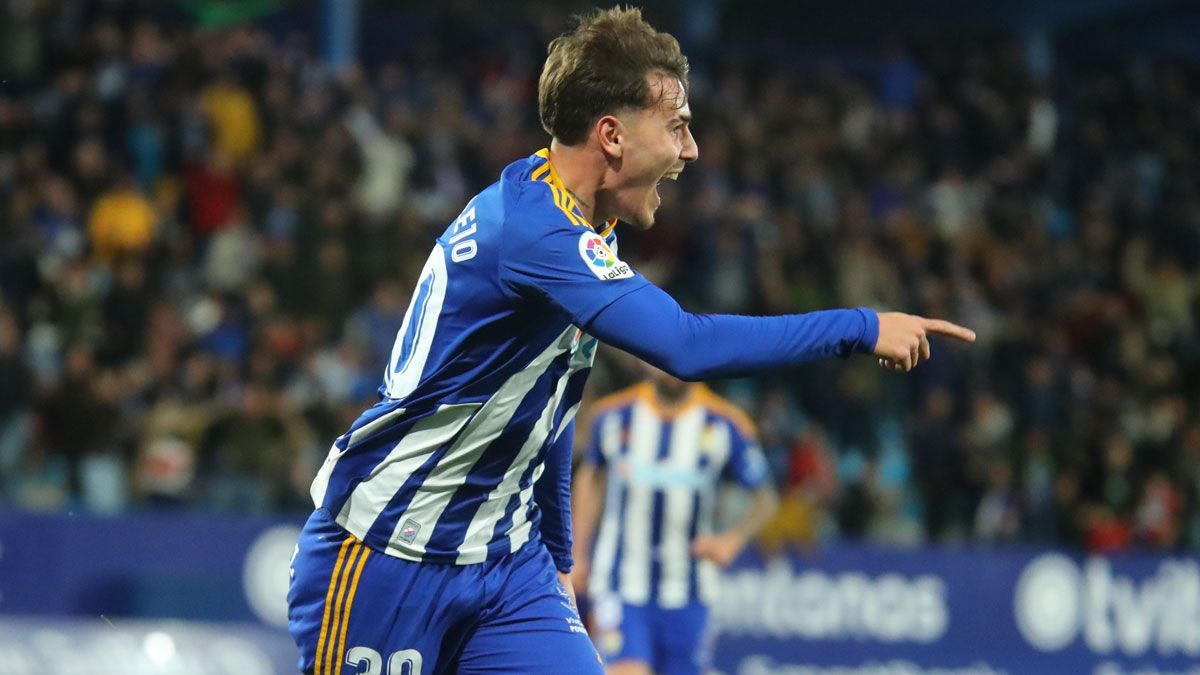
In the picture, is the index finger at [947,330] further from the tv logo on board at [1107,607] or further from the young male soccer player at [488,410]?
the tv logo on board at [1107,607]

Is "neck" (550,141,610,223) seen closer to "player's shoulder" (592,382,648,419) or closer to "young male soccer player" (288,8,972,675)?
"young male soccer player" (288,8,972,675)

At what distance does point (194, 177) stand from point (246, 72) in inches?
59.9

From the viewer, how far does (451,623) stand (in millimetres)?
4195

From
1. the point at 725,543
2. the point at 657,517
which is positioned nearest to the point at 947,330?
the point at 725,543

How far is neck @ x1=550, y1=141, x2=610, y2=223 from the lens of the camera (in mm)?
4168

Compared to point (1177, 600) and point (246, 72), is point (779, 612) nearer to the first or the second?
point (1177, 600)

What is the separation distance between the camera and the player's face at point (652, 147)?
4.13m

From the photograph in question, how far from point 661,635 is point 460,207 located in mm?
7302

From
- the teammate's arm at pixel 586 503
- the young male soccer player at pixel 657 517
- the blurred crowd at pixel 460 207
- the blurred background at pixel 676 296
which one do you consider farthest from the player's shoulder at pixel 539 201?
the blurred crowd at pixel 460 207

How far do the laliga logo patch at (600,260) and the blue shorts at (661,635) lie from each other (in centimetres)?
487

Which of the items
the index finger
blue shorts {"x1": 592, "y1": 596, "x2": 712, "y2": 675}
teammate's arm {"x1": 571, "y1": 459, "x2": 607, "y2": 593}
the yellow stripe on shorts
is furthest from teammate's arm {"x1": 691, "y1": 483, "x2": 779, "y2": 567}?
the index finger

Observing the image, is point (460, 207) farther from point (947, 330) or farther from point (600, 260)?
point (947, 330)

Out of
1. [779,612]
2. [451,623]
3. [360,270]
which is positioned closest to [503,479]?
[451,623]

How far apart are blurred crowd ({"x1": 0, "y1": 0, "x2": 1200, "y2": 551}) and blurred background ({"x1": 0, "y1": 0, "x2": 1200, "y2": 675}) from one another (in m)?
0.03
